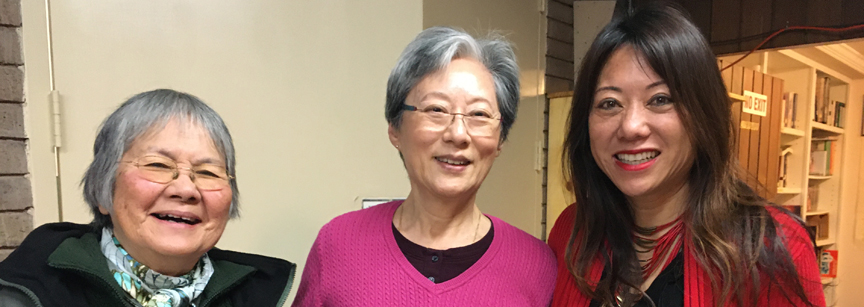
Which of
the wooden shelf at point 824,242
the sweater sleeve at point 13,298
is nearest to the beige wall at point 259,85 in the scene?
the sweater sleeve at point 13,298

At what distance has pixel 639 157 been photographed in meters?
1.15

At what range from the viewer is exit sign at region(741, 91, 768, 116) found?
3.09 metres

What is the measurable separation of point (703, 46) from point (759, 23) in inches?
62.5

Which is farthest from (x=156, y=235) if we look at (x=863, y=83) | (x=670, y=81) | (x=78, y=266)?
(x=863, y=83)

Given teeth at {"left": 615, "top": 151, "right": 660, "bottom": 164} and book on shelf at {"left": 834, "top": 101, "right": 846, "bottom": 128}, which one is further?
book on shelf at {"left": 834, "top": 101, "right": 846, "bottom": 128}

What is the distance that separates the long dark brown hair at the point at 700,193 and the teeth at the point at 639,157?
0.31ft

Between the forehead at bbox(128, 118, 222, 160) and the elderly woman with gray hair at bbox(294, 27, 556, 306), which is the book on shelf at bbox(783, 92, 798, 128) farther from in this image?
the forehead at bbox(128, 118, 222, 160)

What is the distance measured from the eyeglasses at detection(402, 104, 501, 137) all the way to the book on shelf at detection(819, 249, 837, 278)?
4.08m

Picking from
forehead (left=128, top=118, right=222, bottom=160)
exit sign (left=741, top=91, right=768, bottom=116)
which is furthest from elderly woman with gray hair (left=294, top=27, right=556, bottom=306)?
exit sign (left=741, top=91, right=768, bottom=116)

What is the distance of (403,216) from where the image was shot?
4.52 ft

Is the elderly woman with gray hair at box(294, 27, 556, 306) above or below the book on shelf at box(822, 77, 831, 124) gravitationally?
below

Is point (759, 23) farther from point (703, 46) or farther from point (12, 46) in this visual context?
point (12, 46)

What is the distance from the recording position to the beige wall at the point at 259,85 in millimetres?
1457

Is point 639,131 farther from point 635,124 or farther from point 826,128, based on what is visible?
point 826,128
